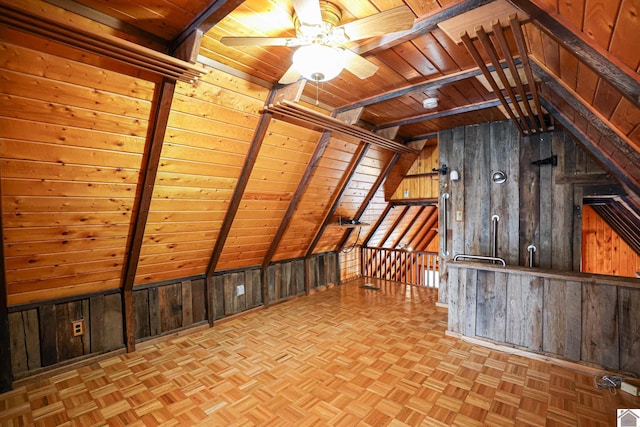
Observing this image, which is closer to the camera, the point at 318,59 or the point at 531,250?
the point at 318,59

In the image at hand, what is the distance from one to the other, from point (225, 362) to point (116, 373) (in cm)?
96

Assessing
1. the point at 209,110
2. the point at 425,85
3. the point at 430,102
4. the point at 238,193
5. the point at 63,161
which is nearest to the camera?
the point at 63,161

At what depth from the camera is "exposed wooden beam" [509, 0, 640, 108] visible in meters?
1.12

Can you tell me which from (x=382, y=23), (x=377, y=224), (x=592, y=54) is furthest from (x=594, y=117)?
(x=377, y=224)

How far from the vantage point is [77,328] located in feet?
9.23

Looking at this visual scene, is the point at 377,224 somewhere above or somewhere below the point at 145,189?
below

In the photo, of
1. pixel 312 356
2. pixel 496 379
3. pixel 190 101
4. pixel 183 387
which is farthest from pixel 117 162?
pixel 496 379

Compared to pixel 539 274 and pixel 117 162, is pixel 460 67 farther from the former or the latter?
pixel 117 162

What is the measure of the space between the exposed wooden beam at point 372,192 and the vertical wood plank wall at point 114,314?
4.75 ft

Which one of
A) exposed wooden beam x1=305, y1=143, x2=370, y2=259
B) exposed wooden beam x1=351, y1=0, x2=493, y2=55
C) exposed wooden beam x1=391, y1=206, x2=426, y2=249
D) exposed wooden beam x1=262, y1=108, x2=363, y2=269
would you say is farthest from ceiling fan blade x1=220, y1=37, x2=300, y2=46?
exposed wooden beam x1=391, y1=206, x2=426, y2=249

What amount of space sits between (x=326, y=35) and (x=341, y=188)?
2879 millimetres

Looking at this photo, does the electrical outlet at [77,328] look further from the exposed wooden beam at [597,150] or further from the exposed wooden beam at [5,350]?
the exposed wooden beam at [597,150]

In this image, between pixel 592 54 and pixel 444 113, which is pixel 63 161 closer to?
pixel 592 54

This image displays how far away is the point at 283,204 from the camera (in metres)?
3.83
